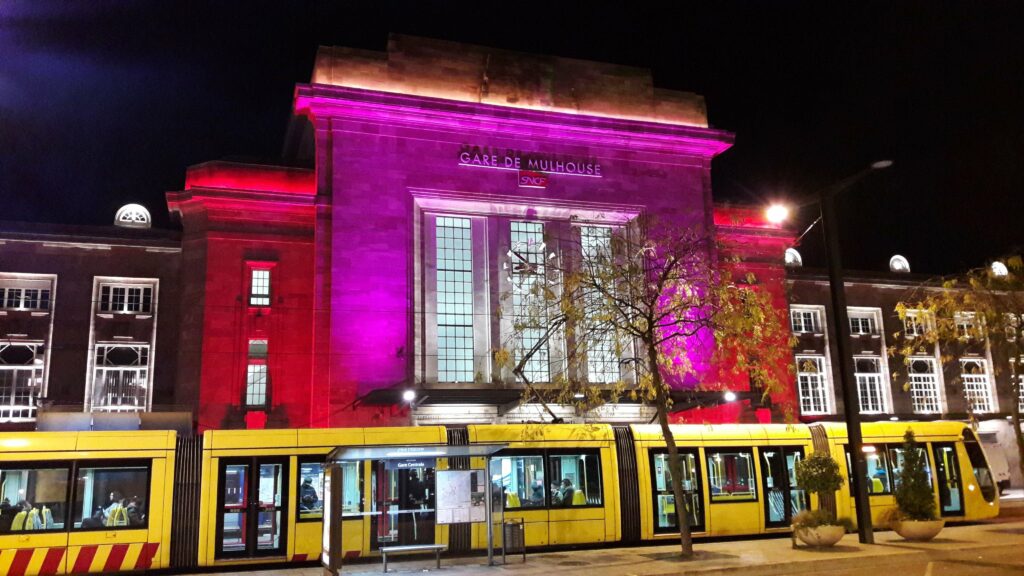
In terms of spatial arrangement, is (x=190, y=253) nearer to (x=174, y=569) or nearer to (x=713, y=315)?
(x=174, y=569)

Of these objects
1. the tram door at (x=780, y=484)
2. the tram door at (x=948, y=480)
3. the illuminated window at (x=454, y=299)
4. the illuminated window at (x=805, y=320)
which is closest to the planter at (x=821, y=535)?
the tram door at (x=780, y=484)

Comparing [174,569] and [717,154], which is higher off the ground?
[717,154]

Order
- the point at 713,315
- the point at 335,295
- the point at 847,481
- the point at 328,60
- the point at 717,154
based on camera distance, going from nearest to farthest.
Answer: the point at 713,315, the point at 847,481, the point at 335,295, the point at 328,60, the point at 717,154

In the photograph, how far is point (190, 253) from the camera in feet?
110

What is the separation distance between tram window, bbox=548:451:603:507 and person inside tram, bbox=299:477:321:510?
6.08 metres

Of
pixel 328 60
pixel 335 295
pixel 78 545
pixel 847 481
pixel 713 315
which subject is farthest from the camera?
pixel 328 60

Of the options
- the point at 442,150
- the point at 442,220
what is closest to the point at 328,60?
the point at 442,150

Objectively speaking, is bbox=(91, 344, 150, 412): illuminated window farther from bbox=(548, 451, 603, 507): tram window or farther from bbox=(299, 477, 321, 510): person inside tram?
bbox=(548, 451, 603, 507): tram window

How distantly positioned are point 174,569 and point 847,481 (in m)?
18.6

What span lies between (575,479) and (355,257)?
1461 centimetres

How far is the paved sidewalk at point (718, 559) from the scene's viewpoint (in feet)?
59.1

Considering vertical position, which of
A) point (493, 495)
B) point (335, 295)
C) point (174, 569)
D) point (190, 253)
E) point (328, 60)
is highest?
point (328, 60)

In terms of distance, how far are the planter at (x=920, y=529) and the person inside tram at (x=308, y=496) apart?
50.1 feet

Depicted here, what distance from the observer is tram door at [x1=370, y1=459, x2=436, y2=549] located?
20250mm
